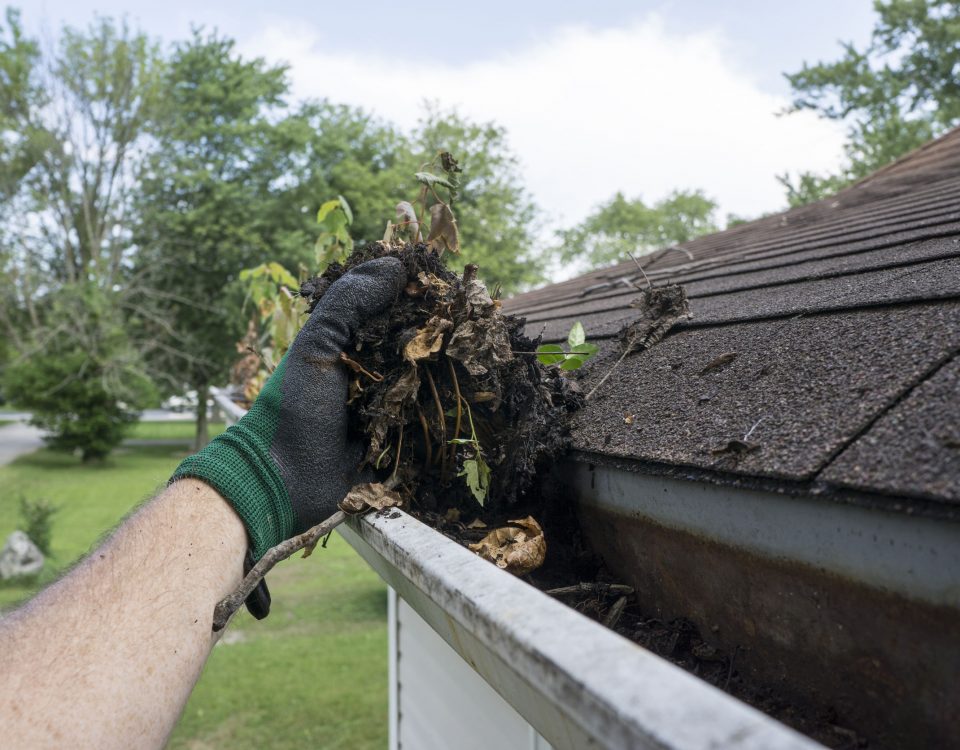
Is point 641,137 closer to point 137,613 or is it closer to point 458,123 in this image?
point 458,123

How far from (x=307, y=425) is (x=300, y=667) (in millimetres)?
7369

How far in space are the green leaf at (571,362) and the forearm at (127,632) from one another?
78 cm

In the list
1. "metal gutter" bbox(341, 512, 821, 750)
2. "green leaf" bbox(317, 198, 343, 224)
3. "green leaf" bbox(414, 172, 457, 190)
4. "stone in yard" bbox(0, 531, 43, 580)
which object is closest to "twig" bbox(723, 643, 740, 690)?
"metal gutter" bbox(341, 512, 821, 750)

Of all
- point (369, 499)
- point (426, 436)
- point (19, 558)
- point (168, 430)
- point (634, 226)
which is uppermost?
point (634, 226)

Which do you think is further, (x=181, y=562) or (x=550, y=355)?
(x=550, y=355)

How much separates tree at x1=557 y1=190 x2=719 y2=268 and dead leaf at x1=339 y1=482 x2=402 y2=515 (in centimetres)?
3840

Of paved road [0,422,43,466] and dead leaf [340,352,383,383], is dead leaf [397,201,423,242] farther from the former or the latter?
paved road [0,422,43,466]

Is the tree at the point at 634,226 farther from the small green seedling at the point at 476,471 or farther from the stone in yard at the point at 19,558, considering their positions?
the small green seedling at the point at 476,471

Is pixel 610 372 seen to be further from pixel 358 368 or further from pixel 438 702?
pixel 438 702

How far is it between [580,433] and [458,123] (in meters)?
24.2

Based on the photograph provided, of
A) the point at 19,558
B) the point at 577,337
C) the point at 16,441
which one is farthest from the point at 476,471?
the point at 16,441

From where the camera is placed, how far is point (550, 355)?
158 centimetres

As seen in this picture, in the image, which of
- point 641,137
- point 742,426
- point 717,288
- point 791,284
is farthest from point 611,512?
point 641,137

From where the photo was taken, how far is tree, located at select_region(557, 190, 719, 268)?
39.1m
